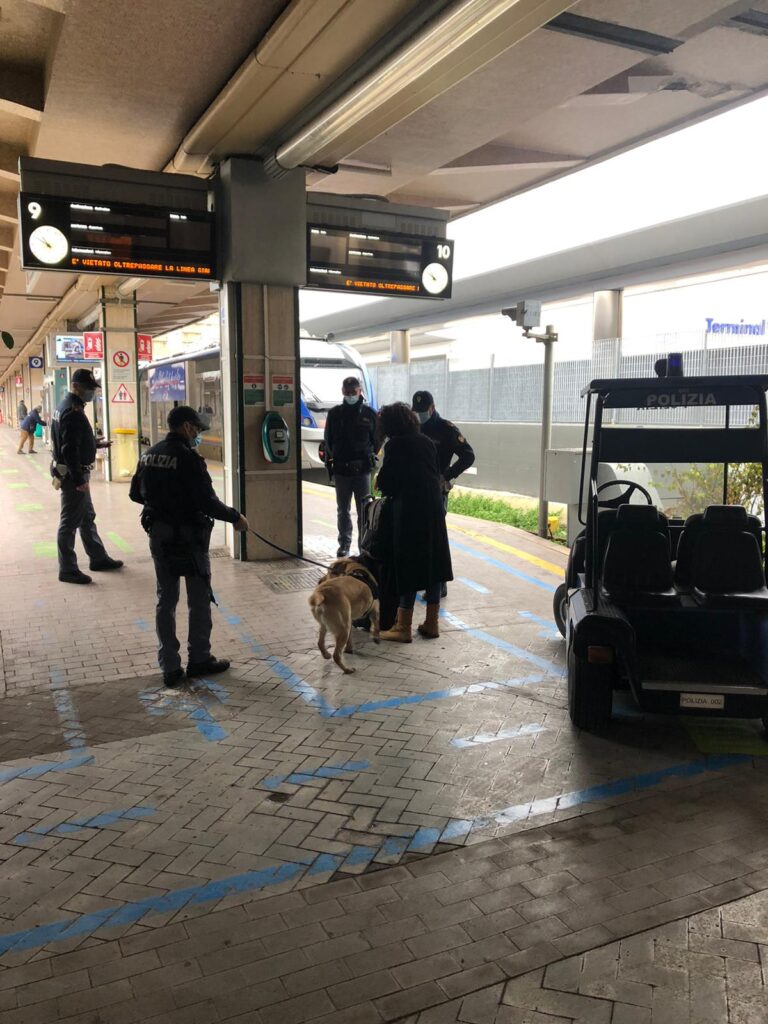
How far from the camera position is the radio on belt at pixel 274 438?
26.6 ft

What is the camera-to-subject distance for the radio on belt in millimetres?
8109

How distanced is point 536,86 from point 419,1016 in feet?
22.4

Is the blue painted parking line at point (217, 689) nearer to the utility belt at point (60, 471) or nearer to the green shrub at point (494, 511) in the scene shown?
the utility belt at point (60, 471)

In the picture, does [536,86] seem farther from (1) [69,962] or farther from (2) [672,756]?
(1) [69,962]

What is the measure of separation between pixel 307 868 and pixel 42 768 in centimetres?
167

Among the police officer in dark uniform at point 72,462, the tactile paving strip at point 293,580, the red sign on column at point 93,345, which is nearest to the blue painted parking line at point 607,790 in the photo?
the tactile paving strip at point 293,580

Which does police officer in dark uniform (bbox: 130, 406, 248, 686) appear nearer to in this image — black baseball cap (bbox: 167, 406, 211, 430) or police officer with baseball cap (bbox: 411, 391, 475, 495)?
black baseball cap (bbox: 167, 406, 211, 430)

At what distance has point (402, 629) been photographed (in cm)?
581

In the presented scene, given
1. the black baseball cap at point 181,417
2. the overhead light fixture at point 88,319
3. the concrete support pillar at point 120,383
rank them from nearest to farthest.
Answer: the black baseball cap at point 181,417, the concrete support pillar at point 120,383, the overhead light fixture at point 88,319

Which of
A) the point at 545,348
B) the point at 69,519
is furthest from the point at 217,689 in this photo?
the point at 545,348

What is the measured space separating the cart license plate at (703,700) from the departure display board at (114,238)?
6165 mm

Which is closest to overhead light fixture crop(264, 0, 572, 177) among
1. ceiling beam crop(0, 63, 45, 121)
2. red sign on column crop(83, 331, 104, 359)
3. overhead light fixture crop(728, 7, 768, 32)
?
overhead light fixture crop(728, 7, 768, 32)

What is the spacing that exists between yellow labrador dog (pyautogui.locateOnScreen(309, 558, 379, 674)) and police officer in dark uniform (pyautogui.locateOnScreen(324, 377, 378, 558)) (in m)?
2.10

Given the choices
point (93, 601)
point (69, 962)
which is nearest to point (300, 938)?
point (69, 962)
